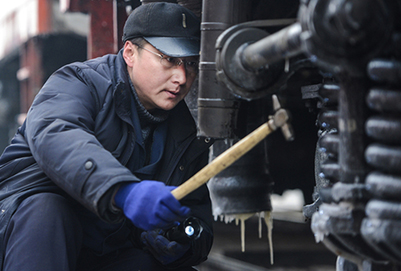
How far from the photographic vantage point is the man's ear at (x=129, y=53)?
6.59 ft

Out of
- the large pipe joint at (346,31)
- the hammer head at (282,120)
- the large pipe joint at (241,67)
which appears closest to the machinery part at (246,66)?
the large pipe joint at (241,67)

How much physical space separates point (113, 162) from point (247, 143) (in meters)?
0.40

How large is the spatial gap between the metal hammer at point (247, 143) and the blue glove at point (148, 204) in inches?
1.9

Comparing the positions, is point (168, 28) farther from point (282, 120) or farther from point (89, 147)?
point (282, 120)

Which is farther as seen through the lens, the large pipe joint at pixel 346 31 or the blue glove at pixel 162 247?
the blue glove at pixel 162 247

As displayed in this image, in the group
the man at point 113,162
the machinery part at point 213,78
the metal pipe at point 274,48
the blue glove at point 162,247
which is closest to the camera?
the metal pipe at point 274,48

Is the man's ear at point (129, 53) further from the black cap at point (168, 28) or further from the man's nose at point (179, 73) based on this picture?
the man's nose at point (179, 73)

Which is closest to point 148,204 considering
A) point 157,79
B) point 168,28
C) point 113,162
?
point 113,162

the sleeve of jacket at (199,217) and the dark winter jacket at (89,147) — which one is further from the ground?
the dark winter jacket at (89,147)

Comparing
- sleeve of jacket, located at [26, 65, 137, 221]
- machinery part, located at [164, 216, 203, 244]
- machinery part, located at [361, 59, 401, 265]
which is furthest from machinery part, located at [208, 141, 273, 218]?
machinery part, located at [361, 59, 401, 265]

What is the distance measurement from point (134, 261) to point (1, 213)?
1.83ft

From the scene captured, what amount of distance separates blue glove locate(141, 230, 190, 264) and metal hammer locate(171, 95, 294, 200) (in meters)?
0.49

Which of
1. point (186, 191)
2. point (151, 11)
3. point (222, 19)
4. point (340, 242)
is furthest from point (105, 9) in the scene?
point (340, 242)

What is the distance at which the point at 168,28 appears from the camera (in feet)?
6.27
